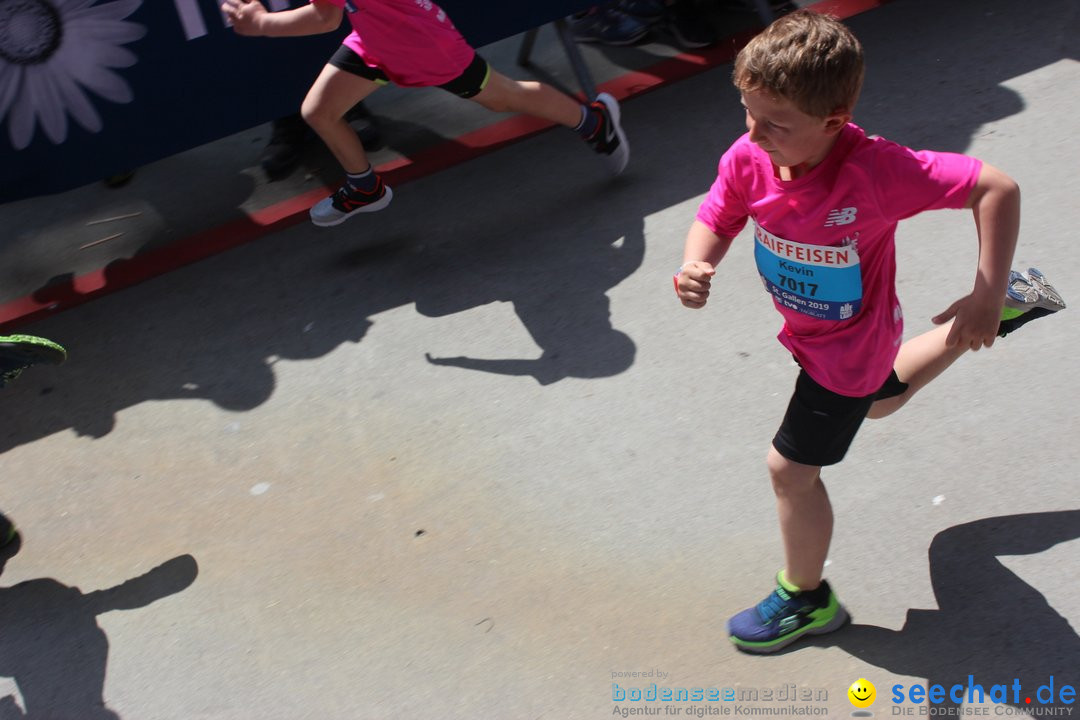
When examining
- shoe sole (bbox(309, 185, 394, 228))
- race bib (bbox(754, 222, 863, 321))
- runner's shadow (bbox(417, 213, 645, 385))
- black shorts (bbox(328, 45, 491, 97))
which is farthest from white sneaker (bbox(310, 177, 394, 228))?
race bib (bbox(754, 222, 863, 321))

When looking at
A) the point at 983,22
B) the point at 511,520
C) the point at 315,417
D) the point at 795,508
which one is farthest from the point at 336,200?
the point at 983,22

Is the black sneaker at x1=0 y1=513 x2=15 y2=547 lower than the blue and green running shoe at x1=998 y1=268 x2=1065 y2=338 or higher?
lower

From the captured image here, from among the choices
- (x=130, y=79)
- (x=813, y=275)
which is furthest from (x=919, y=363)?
(x=130, y=79)

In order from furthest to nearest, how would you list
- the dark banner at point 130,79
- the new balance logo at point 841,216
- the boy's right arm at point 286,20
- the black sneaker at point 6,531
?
the dark banner at point 130,79 < the boy's right arm at point 286,20 < the black sneaker at point 6,531 < the new balance logo at point 841,216

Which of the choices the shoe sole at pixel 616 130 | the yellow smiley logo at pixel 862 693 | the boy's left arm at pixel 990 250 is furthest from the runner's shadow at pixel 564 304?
the boy's left arm at pixel 990 250

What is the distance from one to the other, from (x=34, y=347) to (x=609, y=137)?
2.53 metres

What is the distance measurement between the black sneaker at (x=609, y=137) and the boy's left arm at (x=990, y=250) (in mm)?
2630

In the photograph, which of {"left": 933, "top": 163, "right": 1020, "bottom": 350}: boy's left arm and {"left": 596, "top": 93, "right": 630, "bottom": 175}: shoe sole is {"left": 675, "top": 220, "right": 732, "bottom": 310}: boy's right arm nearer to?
{"left": 933, "top": 163, "right": 1020, "bottom": 350}: boy's left arm

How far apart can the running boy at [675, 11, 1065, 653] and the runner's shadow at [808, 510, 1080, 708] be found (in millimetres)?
175

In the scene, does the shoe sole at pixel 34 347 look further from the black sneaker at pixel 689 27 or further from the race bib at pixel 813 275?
the black sneaker at pixel 689 27

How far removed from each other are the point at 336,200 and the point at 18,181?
148cm

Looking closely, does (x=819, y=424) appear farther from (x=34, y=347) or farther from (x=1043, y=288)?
(x=34, y=347)

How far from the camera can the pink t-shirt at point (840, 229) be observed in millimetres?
2314

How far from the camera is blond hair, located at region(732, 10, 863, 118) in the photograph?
7.27 ft
